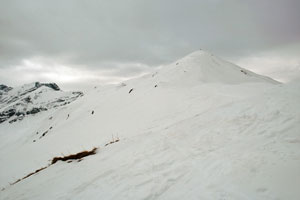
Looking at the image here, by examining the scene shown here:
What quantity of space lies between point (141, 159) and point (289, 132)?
5.61 meters

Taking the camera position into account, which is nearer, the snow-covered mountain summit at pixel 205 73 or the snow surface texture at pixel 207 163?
the snow surface texture at pixel 207 163

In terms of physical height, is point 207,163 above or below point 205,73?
below

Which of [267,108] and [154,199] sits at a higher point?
[267,108]

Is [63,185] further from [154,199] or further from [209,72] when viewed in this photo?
[209,72]

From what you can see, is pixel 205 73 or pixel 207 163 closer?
pixel 207 163

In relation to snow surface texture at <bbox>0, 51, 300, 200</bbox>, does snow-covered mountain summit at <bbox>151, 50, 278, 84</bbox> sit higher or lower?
higher

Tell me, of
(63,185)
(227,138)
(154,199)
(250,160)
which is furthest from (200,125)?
(63,185)

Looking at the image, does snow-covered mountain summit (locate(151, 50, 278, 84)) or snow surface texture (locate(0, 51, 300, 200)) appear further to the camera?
snow-covered mountain summit (locate(151, 50, 278, 84))

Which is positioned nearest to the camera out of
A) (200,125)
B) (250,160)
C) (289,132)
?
(250,160)

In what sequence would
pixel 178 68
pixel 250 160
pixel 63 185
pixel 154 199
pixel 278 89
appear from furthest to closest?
pixel 178 68, pixel 278 89, pixel 63 185, pixel 250 160, pixel 154 199

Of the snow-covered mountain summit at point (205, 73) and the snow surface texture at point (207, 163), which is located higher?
the snow-covered mountain summit at point (205, 73)

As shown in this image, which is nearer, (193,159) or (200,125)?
(193,159)

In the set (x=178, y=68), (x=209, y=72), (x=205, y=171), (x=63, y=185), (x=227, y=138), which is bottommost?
(x=63, y=185)

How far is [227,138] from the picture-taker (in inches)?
239
